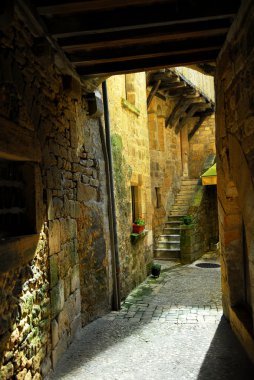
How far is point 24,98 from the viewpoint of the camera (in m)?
2.64

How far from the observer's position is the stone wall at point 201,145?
1466 centimetres

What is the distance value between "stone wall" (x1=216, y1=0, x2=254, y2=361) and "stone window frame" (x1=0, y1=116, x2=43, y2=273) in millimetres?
1804

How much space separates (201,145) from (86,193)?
1111cm

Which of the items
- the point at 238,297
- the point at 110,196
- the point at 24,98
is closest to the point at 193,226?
the point at 110,196

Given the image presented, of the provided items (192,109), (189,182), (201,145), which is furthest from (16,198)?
(201,145)

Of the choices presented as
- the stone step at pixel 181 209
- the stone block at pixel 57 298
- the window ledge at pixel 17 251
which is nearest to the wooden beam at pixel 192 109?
the stone step at pixel 181 209

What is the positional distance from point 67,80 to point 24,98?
1219 mm

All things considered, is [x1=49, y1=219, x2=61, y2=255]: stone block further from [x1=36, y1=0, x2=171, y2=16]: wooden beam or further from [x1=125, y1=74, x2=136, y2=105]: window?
[x1=125, y1=74, x2=136, y2=105]: window

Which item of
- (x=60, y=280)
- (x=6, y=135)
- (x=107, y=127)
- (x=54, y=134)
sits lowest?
(x=60, y=280)

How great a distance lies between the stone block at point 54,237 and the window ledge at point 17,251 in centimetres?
38

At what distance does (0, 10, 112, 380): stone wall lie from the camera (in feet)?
7.81

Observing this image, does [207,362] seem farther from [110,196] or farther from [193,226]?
[193,226]

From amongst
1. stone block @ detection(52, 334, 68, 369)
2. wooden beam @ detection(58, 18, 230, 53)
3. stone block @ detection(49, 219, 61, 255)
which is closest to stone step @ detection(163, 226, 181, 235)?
stone block @ detection(52, 334, 68, 369)

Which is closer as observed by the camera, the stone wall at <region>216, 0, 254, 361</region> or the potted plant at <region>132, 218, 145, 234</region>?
the stone wall at <region>216, 0, 254, 361</region>
